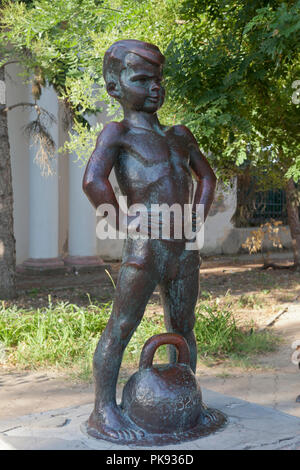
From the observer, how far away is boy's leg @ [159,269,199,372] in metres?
3.11

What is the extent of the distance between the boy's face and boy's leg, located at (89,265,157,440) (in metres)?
0.87

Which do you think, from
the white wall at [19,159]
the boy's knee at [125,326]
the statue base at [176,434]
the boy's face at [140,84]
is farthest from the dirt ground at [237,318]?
the boy's face at [140,84]

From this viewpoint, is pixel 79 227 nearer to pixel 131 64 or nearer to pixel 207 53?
pixel 207 53

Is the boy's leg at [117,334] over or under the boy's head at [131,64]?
under

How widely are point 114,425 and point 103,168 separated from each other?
1311 mm

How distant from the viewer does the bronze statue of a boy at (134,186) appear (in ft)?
9.68

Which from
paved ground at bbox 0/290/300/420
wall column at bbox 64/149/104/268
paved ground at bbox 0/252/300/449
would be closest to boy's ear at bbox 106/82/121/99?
paved ground at bbox 0/252/300/449

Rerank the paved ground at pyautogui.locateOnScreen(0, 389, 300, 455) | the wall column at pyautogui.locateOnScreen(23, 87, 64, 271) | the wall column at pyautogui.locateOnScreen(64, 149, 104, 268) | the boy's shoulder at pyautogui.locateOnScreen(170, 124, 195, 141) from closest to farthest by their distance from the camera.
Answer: the paved ground at pyautogui.locateOnScreen(0, 389, 300, 455)
the boy's shoulder at pyautogui.locateOnScreen(170, 124, 195, 141)
the wall column at pyautogui.locateOnScreen(23, 87, 64, 271)
the wall column at pyautogui.locateOnScreen(64, 149, 104, 268)

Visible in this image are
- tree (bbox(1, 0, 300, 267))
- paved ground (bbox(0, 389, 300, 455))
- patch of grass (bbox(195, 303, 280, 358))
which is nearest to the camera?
paved ground (bbox(0, 389, 300, 455))

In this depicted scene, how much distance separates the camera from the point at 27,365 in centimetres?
523

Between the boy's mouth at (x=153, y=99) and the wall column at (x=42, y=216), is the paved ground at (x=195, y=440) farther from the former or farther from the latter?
the wall column at (x=42, y=216)

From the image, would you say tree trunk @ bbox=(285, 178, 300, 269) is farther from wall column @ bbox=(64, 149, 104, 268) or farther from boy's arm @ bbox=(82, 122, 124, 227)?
boy's arm @ bbox=(82, 122, 124, 227)

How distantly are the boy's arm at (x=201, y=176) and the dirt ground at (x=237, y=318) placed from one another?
1839 mm

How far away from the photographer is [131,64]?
298 cm
